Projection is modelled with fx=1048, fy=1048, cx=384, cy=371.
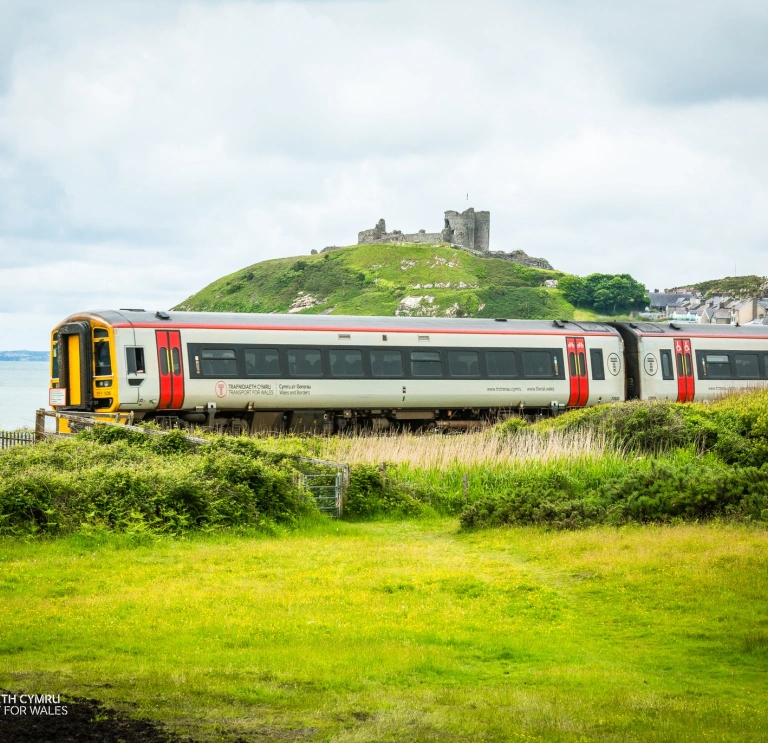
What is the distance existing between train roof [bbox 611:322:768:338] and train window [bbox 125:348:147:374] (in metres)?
16.9

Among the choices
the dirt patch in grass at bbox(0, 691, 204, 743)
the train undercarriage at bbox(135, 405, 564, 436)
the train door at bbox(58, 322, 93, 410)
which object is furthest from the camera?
the train undercarriage at bbox(135, 405, 564, 436)

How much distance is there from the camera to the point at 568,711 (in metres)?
7.59

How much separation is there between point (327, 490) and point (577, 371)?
17.3m

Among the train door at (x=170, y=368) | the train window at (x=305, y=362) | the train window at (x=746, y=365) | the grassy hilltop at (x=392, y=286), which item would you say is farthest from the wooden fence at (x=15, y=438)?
the grassy hilltop at (x=392, y=286)

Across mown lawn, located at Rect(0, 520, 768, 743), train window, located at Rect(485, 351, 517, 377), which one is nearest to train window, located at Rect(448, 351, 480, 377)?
train window, located at Rect(485, 351, 517, 377)

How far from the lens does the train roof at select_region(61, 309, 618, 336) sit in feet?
89.2

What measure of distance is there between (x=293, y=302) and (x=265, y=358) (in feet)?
446

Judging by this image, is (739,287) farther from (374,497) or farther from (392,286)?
(374,497)

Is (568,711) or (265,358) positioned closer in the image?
(568,711)

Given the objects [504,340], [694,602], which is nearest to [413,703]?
[694,602]

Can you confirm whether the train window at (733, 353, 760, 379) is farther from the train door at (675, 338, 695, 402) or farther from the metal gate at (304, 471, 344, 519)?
the metal gate at (304, 471, 344, 519)

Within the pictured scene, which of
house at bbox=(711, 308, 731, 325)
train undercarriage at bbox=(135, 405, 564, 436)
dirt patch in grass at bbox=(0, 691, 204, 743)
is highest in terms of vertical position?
house at bbox=(711, 308, 731, 325)

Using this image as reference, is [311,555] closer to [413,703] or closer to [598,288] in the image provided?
[413,703]

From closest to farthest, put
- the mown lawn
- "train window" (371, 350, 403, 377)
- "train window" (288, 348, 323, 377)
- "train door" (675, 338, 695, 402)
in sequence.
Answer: the mown lawn, "train window" (288, 348, 323, 377), "train window" (371, 350, 403, 377), "train door" (675, 338, 695, 402)
